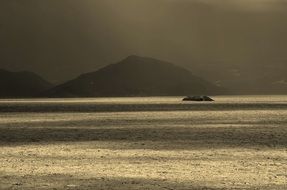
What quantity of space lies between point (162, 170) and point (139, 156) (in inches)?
282

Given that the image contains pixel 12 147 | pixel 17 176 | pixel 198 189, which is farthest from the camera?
pixel 12 147

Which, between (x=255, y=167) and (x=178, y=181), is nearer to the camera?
(x=178, y=181)

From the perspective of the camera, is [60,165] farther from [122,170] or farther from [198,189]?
[198,189]

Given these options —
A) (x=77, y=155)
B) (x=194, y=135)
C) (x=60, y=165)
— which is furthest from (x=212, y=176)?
(x=194, y=135)

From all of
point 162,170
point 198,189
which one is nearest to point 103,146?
point 162,170

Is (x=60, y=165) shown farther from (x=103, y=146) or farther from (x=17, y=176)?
(x=103, y=146)

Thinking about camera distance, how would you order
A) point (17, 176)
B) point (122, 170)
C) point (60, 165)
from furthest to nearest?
point (60, 165) < point (122, 170) < point (17, 176)

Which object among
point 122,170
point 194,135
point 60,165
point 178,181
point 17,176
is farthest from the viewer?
point 194,135

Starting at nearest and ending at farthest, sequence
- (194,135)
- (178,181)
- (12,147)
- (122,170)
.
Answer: (178,181), (122,170), (12,147), (194,135)

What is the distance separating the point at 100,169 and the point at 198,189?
768cm

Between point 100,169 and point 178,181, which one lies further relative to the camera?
point 100,169

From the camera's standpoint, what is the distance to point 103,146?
4475cm

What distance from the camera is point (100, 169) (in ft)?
99.6

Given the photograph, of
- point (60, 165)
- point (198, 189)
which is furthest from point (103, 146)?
point (198, 189)
